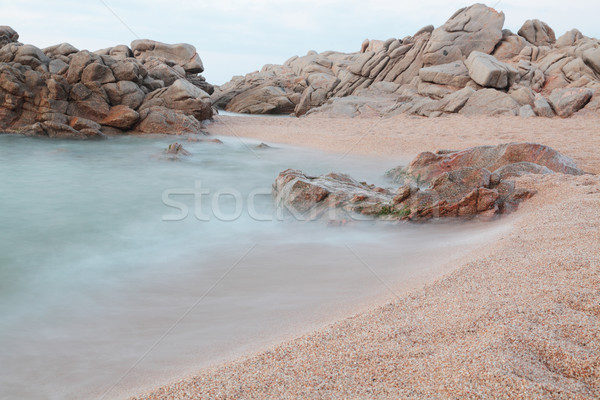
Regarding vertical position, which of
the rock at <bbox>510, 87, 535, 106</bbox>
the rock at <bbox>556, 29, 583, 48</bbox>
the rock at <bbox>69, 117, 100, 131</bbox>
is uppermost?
the rock at <bbox>556, 29, 583, 48</bbox>

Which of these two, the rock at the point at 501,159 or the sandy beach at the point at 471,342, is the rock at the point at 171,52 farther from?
the sandy beach at the point at 471,342

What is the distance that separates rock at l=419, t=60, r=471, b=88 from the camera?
747 inches

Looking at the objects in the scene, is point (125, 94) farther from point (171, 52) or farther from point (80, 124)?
point (171, 52)

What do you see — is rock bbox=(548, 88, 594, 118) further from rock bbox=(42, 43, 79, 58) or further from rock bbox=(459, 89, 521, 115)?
rock bbox=(42, 43, 79, 58)

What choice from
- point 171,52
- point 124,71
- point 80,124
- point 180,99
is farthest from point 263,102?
point 80,124

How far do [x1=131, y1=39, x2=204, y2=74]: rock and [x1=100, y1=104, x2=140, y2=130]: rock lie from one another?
589 inches

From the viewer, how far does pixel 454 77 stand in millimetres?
19172

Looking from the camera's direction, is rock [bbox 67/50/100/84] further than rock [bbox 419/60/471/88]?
No

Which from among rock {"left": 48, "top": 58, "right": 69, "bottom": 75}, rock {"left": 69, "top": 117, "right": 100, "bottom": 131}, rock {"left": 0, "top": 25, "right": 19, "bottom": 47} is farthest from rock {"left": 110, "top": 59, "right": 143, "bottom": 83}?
rock {"left": 0, "top": 25, "right": 19, "bottom": 47}

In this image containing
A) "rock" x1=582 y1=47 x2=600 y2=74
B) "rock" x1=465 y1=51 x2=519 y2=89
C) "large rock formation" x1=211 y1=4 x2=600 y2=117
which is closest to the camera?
"large rock formation" x1=211 y1=4 x2=600 y2=117

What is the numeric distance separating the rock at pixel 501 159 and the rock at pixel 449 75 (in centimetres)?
1371

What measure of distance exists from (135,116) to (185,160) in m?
4.43

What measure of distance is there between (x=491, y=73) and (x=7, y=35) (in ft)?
65.5

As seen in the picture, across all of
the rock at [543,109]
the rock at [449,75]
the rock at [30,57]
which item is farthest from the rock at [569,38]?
the rock at [30,57]
